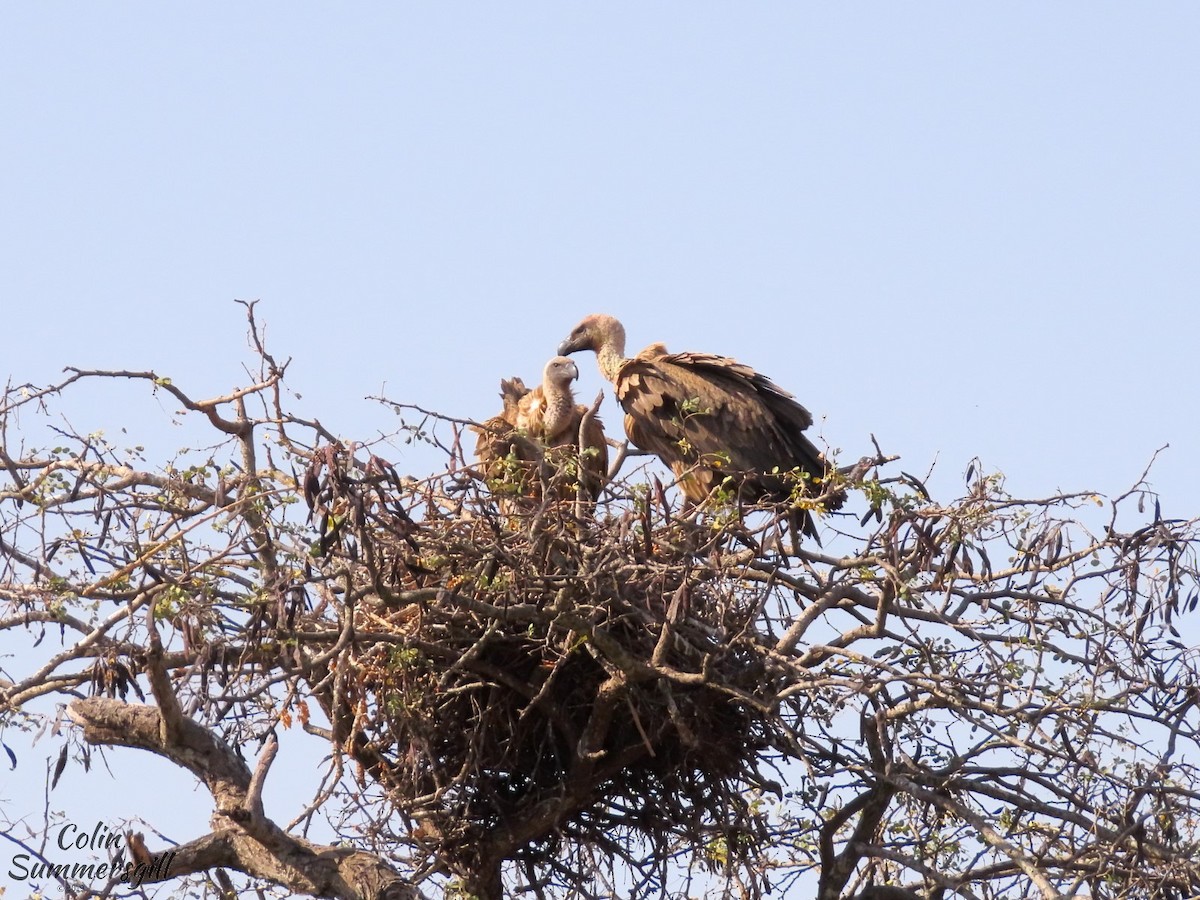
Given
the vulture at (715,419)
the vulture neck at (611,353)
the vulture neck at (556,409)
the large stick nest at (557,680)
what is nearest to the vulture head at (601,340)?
the vulture neck at (611,353)

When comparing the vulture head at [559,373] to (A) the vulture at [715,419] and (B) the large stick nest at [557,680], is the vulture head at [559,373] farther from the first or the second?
(B) the large stick nest at [557,680]

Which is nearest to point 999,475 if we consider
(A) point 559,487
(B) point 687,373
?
(A) point 559,487

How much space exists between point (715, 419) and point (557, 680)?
2516 millimetres

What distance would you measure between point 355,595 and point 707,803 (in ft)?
7.32

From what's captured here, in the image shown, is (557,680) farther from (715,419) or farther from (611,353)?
(611,353)

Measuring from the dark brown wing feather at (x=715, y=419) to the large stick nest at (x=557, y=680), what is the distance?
1814 mm

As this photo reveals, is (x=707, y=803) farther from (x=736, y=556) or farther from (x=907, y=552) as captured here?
(x=907, y=552)

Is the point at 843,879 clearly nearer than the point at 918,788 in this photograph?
No

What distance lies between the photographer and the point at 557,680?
6844 mm

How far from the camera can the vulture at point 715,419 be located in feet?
28.9

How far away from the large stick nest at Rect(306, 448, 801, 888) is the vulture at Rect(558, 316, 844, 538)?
1786 mm

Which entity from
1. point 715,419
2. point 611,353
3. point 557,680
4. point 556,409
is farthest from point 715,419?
point 557,680

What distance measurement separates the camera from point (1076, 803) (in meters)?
5.92

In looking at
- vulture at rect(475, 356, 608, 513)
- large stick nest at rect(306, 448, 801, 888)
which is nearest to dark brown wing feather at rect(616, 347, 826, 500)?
vulture at rect(475, 356, 608, 513)
